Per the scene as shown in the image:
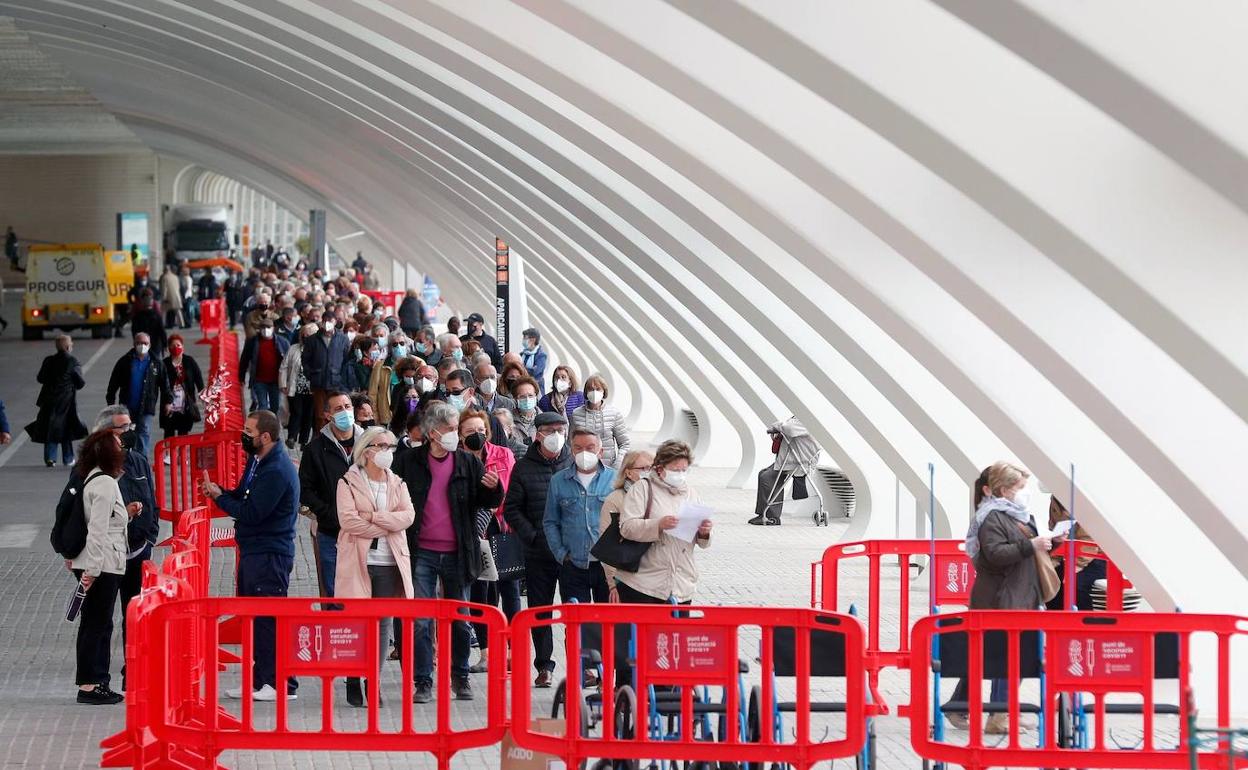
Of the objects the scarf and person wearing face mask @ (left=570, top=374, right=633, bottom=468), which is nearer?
the scarf

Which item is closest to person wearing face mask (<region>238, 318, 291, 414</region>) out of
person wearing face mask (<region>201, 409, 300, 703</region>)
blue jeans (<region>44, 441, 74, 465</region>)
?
blue jeans (<region>44, 441, 74, 465</region>)

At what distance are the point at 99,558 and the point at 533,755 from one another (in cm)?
345

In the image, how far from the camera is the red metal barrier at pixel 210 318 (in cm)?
4372

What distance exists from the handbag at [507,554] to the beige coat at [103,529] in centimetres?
210

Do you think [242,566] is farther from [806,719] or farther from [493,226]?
[493,226]

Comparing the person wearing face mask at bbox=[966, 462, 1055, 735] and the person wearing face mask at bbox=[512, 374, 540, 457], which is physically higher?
the person wearing face mask at bbox=[512, 374, 540, 457]

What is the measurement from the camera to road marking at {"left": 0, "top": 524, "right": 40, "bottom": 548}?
16.3 metres

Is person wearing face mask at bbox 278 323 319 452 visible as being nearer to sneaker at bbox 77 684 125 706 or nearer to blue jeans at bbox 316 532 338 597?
blue jeans at bbox 316 532 338 597

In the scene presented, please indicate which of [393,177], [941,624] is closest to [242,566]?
[941,624]

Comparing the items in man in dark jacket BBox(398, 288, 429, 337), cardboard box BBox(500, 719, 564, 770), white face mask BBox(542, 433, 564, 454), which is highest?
man in dark jacket BBox(398, 288, 429, 337)

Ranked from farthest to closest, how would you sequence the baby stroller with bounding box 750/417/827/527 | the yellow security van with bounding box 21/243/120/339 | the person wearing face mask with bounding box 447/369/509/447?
1. the yellow security van with bounding box 21/243/120/339
2. the baby stroller with bounding box 750/417/827/527
3. the person wearing face mask with bounding box 447/369/509/447

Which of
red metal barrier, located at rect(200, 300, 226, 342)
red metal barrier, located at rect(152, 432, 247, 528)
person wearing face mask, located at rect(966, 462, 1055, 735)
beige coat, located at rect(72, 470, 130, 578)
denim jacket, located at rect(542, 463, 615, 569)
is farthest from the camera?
red metal barrier, located at rect(200, 300, 226, 342)

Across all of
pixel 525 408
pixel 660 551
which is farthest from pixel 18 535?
pixel 660 551

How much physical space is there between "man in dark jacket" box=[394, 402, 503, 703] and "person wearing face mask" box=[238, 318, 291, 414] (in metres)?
14.1
